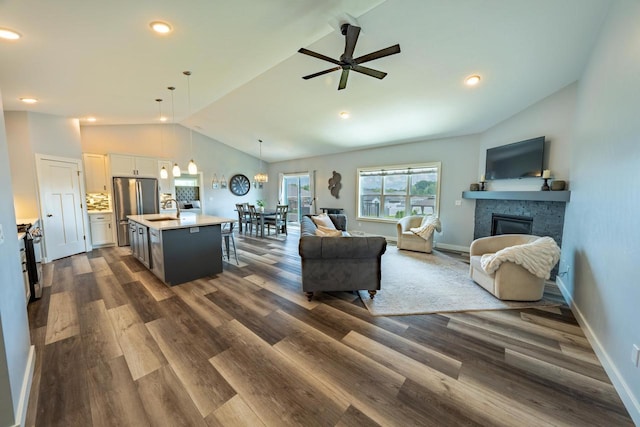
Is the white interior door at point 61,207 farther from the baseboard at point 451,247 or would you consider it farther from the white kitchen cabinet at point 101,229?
the baseboard at point 451,247

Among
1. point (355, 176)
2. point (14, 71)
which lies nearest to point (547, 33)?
point (355, 176)

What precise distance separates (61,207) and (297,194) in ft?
19.8

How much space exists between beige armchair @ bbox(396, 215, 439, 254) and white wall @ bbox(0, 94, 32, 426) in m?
5.30

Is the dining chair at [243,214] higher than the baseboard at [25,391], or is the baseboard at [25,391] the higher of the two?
the dining chair at [243,214]

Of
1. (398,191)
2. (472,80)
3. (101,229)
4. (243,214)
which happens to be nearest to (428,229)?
(398,191)

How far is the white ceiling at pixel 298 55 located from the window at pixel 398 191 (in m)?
1.24

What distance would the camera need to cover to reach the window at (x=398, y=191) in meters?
5.70

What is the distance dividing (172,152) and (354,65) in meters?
6.22

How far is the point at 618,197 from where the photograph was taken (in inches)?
75.2

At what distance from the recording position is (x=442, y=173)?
543 cm

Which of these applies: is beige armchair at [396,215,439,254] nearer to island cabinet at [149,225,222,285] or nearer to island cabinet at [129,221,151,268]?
island cabinet at [149,225,222,285]

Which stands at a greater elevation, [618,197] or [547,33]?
[547,33]

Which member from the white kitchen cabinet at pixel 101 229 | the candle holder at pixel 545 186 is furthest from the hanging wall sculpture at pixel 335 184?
the white kitchen cabinet at pixel 101 229

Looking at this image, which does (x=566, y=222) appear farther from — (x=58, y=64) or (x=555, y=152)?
(x=58, y=64)
